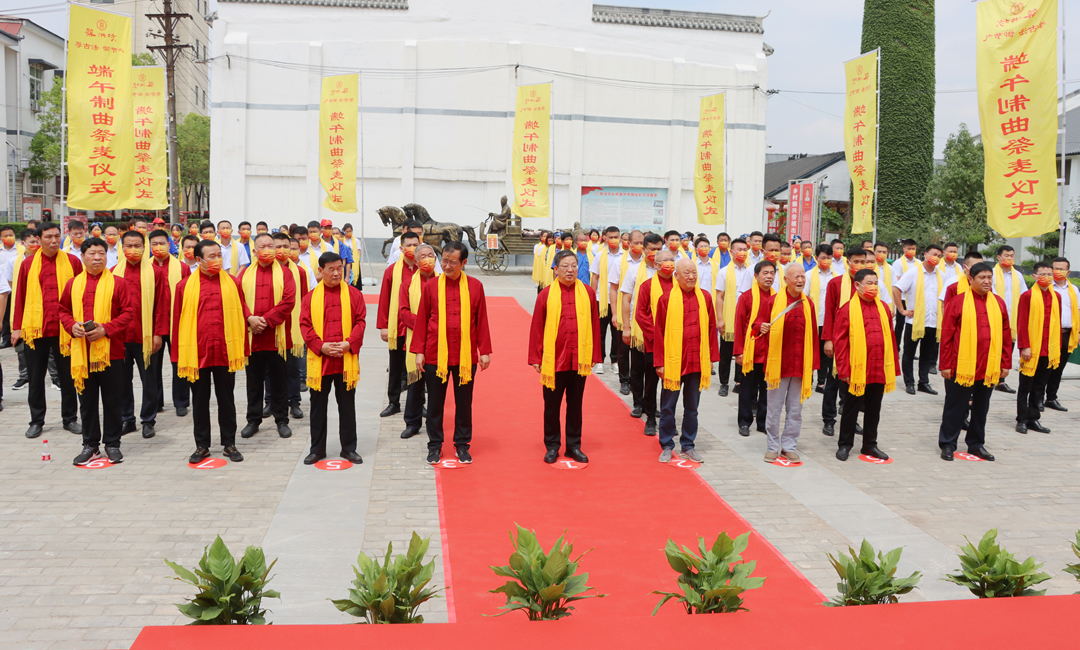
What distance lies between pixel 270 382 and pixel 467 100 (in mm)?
23783

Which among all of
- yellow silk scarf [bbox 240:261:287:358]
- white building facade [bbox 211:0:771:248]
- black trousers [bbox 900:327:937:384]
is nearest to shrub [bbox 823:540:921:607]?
yellow silk scarf [bbox 240:261:287:358]

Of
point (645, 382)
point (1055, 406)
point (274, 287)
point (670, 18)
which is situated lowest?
point (1055, 406)

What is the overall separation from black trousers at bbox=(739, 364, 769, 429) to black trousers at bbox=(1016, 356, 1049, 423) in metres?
2.68

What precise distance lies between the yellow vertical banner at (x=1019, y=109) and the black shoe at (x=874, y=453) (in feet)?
11.9

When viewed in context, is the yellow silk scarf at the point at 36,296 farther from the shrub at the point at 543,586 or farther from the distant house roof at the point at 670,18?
the distant house roof at the point at 670,18

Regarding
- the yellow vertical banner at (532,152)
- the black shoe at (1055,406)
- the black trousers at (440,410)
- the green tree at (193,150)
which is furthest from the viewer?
the green tree at (193,150)

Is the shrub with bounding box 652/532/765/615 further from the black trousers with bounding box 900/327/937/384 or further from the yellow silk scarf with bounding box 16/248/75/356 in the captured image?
the black trousers with bounding box 900/327/937/384

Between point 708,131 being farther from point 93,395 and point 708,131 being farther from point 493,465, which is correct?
point 93,395

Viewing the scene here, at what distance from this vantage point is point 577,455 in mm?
7137

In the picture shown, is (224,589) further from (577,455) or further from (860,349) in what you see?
(860,349)

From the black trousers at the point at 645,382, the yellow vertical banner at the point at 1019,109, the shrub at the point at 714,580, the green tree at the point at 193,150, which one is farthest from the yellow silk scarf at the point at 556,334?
the green tree at the point at 193,150

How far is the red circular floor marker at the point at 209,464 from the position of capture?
6.73m

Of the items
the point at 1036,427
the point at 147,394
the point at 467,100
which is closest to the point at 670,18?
the point at 467,100

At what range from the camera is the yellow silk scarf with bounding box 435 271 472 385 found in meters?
6.92
